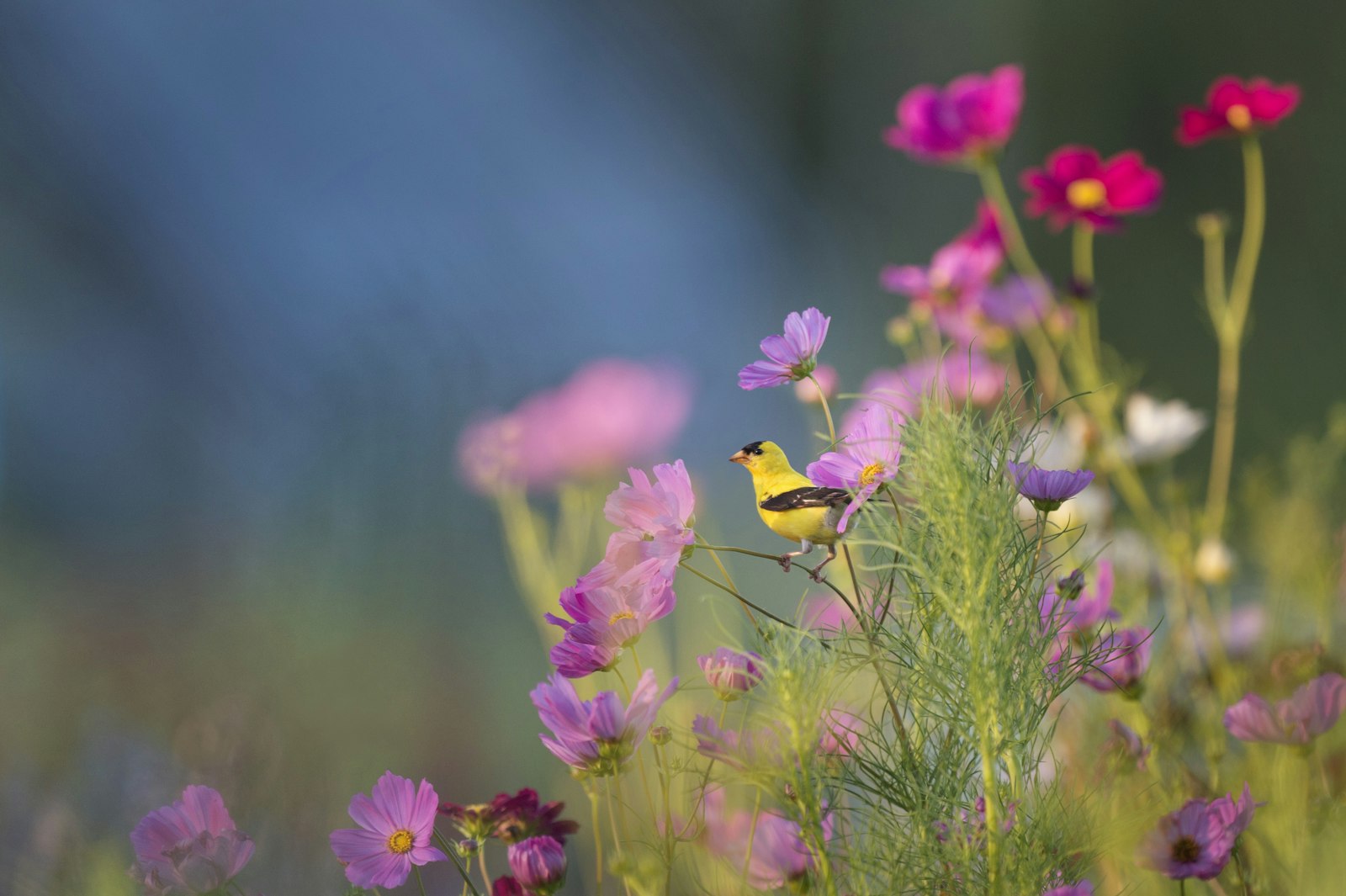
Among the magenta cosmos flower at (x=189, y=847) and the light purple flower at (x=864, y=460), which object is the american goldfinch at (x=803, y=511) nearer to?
the light purple flower at (x=864, y=460)

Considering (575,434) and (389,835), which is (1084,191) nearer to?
(575,434)

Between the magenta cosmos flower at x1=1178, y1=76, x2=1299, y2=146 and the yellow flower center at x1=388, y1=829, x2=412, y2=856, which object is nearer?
the yellow flower center at x1=388, y1=829, x2=412, y2=856

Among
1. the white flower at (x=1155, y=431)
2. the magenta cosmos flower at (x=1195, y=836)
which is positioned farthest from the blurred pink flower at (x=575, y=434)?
the magenta cosmos flower at (x=1195, y=836)

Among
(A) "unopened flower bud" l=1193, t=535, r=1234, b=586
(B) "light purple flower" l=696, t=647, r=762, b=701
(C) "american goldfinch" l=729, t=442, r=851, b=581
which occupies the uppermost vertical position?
(A) "unopened flower bud" l=1193, t=535, r=1234, b=586

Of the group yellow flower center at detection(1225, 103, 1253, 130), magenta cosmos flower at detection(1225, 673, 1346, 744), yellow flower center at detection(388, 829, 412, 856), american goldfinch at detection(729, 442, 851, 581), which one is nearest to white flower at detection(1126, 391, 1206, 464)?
yellow flower center at detection(1225, 103, 1253, 130)

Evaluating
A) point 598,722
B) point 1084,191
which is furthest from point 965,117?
point 598,722

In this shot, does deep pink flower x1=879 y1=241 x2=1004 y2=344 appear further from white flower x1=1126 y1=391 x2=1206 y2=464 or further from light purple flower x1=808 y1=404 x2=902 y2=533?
light purple flower x1=808 y1=404 x2=902 y2=533

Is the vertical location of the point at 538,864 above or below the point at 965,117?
below

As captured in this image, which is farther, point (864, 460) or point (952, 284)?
point (952, 284)
